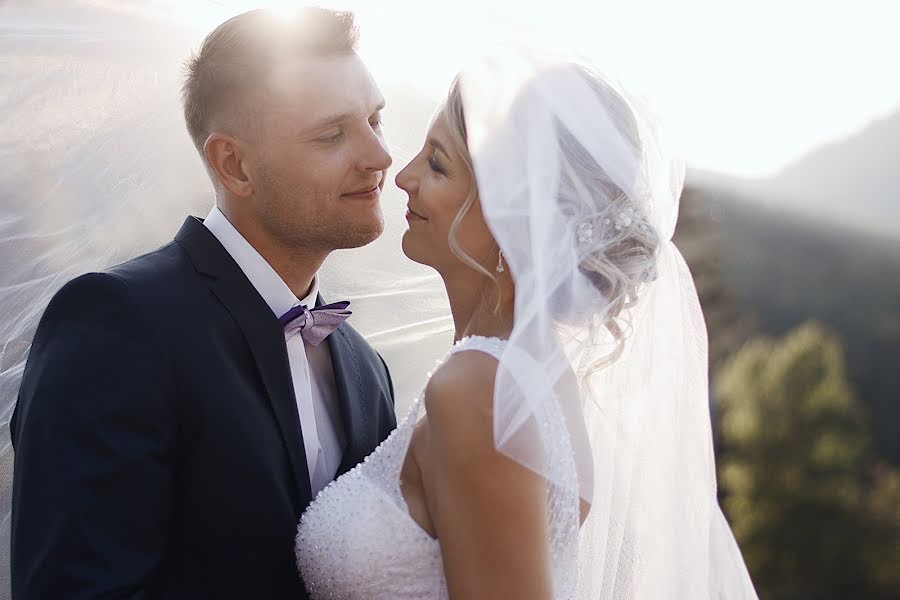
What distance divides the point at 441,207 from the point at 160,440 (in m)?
1.05

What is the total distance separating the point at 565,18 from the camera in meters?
3.29

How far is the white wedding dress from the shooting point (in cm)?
302

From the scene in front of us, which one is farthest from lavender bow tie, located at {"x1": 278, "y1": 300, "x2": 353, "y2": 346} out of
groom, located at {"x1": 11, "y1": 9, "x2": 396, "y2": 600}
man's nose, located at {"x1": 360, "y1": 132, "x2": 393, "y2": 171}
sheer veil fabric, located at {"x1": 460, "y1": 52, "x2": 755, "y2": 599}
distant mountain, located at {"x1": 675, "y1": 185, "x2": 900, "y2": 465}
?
distant mountain, located at {"x1": 675, "y1": 185, "x2": 900, "y2": 465}

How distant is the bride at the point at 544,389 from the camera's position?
2.75 metres

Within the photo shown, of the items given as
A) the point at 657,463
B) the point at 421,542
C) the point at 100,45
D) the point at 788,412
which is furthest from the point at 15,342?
the point at 788,412

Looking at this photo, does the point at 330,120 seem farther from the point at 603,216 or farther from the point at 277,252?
the point at 603,216

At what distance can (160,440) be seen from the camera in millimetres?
2963

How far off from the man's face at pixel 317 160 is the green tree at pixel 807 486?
29.1 meters

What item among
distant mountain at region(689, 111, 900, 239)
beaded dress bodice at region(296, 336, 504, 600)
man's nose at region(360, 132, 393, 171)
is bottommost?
distant mountain at region(689, 111, 900, 239)

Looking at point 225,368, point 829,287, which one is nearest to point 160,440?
point 225,368

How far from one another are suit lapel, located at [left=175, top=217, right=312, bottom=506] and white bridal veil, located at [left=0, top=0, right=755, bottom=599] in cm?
48

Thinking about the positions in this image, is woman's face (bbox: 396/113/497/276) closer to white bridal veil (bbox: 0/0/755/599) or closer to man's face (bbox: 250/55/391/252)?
white bridal veil (bbox: 0/0/755/599)

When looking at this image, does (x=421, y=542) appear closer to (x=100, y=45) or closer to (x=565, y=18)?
(x=565, y=18)

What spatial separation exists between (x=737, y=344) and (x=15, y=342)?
3617cm
